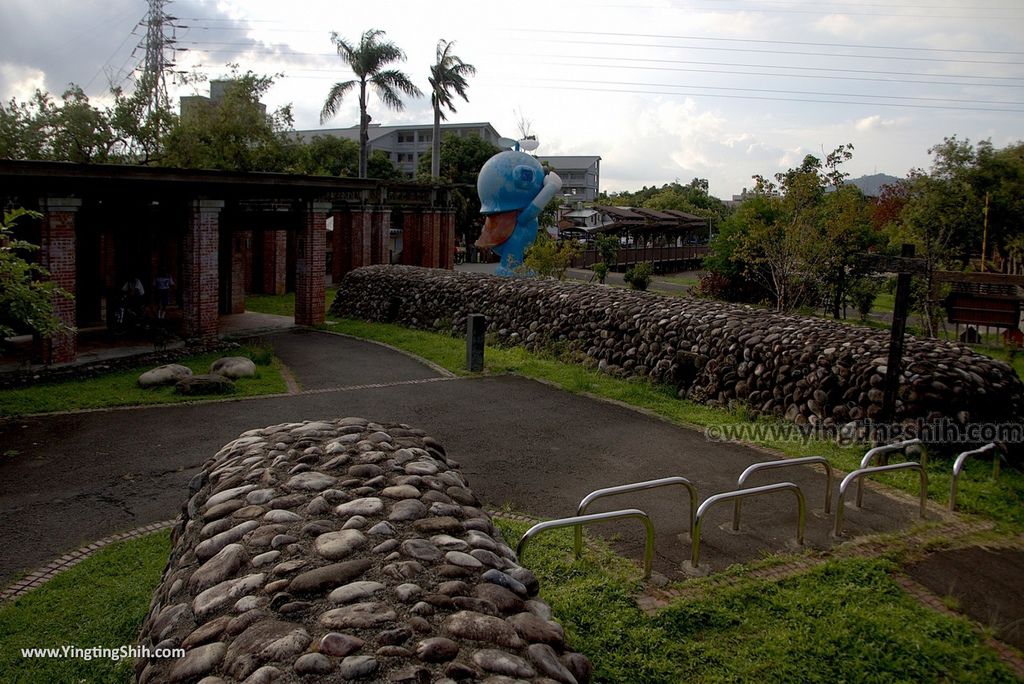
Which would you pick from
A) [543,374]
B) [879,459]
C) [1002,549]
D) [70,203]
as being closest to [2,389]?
[70,203]

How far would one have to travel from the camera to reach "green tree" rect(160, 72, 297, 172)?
2939cm

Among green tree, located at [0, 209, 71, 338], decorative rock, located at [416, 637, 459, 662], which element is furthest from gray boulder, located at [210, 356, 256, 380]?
decorative rock, located at [416, 637, 459, 662]

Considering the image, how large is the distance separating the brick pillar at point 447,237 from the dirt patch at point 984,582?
27.9m

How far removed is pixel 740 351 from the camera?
1288 cm

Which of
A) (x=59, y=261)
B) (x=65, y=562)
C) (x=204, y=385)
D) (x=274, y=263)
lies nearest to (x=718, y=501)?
(x=65, y=562)

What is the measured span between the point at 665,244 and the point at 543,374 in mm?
46425

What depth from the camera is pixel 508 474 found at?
926cm

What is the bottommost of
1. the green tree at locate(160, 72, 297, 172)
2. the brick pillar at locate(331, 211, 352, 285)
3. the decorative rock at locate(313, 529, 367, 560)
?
the decorative rock at locate(313, 529, 367, 560)

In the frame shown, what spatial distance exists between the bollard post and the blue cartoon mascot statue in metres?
13.5

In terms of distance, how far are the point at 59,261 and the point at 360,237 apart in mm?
15463

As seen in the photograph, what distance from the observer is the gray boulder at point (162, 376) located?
1361 cm

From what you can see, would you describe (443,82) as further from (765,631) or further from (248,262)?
(765,631)

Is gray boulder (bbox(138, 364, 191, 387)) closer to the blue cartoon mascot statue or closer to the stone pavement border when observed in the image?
the stone pavement border

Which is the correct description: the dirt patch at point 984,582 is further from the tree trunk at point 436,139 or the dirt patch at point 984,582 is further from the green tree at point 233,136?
the tree trunk at point 436,139
